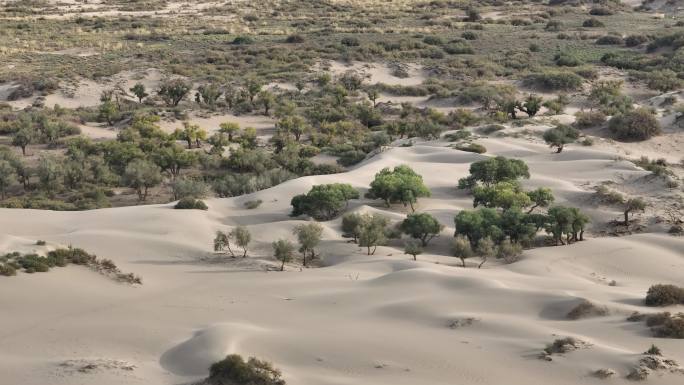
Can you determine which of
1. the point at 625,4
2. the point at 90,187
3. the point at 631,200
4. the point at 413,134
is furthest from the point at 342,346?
the point at 625,4

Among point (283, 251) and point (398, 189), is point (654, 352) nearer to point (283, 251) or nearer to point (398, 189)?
point (283, 251)

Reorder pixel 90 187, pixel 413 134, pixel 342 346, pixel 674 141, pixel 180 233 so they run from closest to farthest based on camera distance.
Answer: pixel 342 346, pixel 180 233, pixel 90 187, pixel 674 141, pixel 413 134

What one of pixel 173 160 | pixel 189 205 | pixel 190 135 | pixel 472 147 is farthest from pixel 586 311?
pixel 190 135

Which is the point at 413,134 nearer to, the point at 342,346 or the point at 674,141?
the point at 674,141

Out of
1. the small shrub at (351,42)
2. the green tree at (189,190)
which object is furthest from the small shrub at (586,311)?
the small shrub at (351,42)

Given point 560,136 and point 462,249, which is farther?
point 560,136

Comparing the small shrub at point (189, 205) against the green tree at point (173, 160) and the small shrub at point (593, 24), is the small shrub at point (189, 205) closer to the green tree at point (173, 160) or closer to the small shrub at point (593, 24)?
the green tree at point (173, 160)
